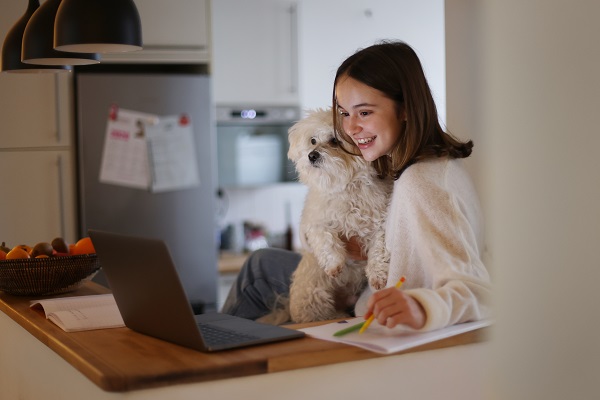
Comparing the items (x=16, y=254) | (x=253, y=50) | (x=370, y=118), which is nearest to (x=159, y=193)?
(x=253, y=50)

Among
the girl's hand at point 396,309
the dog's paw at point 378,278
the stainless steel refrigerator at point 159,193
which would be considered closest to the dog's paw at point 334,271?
the dog's paw at point 378,278

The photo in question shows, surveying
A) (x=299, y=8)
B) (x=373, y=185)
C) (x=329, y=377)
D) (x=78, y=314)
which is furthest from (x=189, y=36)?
(x=329, y=377)

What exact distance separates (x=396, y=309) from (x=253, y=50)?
131 inches

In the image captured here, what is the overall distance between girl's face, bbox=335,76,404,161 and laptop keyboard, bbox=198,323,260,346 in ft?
1.93

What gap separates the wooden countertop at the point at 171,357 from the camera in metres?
1.16

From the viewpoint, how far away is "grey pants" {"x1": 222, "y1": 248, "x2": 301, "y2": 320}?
2.47 meters

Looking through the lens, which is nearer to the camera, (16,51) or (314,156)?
(314,156)

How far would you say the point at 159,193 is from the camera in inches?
160

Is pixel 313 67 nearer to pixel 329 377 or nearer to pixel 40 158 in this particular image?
pixel 40 158

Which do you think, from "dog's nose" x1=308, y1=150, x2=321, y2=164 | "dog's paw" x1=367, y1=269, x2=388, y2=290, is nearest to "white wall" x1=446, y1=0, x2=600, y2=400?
"dog's paw" x1=367, y1=269, x2=388, y2=290

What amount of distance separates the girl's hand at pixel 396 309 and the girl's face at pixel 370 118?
536mm

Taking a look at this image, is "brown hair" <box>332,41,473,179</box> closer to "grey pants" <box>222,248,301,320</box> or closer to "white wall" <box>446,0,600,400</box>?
"grey pants" <box>222,248,301,320</box>

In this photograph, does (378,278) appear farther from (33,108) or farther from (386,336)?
(33,108)

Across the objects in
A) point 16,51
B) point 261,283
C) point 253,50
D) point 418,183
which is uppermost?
point 253,50
